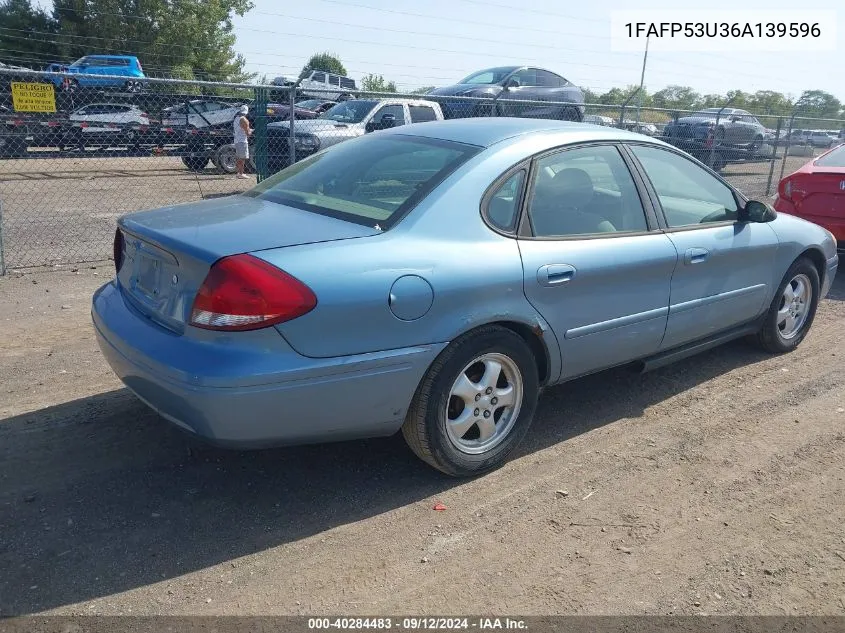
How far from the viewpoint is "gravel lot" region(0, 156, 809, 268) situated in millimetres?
8375

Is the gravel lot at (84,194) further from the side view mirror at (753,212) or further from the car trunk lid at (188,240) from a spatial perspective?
the side view mirror at (753,212)

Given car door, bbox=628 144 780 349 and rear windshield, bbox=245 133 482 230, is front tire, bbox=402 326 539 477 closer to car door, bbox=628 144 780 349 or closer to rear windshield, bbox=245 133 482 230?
rear windshield, bbox=245 133 482 230

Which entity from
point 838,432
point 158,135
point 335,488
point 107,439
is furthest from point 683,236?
point 158,135

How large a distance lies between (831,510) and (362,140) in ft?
10.0

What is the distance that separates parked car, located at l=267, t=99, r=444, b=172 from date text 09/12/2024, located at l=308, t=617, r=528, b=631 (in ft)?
33.9

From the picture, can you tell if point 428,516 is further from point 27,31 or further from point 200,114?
point 27,31

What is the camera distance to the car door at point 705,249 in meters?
4.30

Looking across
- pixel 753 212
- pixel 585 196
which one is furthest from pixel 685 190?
pixel 585 196

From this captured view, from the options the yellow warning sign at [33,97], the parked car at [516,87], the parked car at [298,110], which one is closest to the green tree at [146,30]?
the parked car at [298,110]

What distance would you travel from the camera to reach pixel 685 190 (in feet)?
15.1

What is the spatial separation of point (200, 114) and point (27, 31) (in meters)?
25.4

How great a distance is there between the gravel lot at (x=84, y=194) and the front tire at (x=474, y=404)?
556 cm

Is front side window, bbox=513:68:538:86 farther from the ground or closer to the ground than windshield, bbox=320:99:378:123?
farther from the ground

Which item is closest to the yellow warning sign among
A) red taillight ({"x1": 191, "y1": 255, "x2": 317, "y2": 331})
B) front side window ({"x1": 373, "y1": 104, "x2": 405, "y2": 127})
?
red taillight ({"x1": 191, "y1": 255, "x2": 317, "y2": 331})
